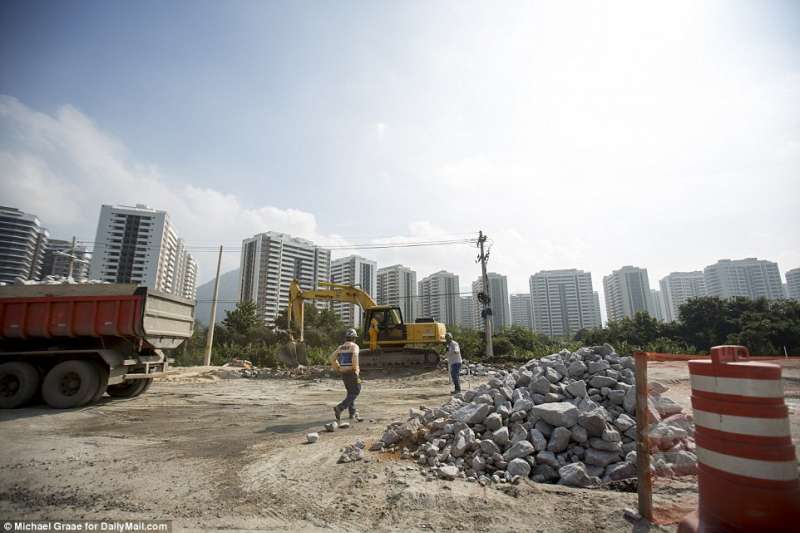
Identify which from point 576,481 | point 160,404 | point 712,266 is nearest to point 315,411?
point 160,404

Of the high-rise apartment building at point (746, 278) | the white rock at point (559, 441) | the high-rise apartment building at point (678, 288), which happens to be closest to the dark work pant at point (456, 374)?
the white rock at point (559, 441)

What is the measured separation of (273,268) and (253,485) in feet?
154

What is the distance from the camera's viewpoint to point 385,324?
16.5 m

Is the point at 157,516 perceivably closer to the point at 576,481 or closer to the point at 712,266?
the point at 576,481

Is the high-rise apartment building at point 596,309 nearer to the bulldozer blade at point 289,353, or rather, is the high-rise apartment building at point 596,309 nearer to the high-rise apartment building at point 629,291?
the high-rise apartment building at point 629,291

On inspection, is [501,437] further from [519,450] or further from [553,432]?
[553,432]

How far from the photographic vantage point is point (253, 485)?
12.5 feet

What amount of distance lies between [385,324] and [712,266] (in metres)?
78.1

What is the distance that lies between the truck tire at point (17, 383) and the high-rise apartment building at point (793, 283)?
10204 centimetres

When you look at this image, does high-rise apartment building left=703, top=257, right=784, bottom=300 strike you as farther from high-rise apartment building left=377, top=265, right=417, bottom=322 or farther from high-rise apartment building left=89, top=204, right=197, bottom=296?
high-rise apartment building left=89, top=204, right=197, bottom=296

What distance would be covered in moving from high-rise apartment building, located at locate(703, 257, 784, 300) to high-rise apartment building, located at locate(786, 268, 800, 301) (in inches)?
518

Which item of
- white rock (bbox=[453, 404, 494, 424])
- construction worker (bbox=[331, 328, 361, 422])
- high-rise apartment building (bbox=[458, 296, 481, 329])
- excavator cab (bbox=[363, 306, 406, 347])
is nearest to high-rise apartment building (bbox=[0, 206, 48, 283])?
excavator cab (bbox=[363, 306, 406, 347])

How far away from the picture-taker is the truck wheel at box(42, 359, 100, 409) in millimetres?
7836

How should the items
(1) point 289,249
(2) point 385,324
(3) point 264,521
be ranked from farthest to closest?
(1) point 289,249, (2) point 385,324, (3) point 264,521
